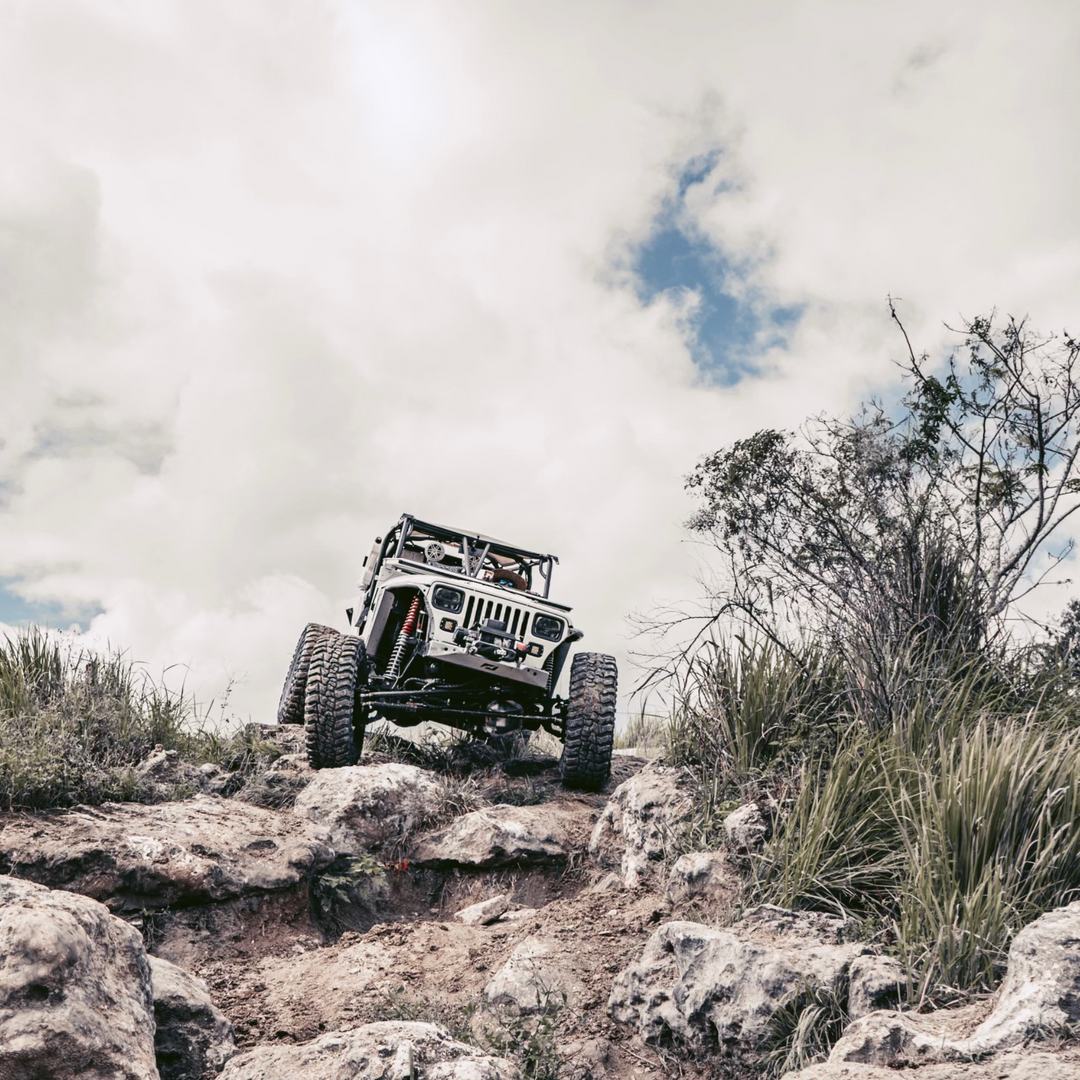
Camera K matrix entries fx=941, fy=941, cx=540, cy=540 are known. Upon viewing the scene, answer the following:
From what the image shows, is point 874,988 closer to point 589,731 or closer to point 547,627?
point 589,731

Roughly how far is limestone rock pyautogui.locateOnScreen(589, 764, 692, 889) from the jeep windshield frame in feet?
11.3

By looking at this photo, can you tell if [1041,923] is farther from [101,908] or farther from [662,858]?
[101,908]

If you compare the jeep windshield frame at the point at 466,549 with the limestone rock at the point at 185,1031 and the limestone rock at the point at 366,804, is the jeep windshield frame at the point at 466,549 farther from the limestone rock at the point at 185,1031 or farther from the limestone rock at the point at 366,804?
the limestone rock at the point at 185,1031

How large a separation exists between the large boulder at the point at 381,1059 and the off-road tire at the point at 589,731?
438 cm

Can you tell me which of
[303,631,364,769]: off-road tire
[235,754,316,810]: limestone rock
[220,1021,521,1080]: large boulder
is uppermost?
[303,631,364,769]: off-road tire

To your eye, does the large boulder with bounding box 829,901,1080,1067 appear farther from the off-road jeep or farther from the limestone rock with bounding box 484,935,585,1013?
the off-road jeep

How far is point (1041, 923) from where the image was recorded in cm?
369

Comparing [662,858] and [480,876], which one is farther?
[480,876]

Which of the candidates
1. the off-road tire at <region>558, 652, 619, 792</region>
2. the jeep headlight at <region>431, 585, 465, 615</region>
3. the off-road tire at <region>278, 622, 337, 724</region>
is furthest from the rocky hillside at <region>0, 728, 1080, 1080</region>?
the off-road tire at <region>278, 622, 337, 724</region>

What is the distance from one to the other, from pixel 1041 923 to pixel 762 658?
2.42 meters

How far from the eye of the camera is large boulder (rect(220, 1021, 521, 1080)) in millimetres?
3025

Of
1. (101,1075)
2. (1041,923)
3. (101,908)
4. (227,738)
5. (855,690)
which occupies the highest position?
(855,690)

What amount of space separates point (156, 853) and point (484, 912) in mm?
1925

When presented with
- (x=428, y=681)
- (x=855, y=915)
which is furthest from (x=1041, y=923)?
(x=428, y=681)
